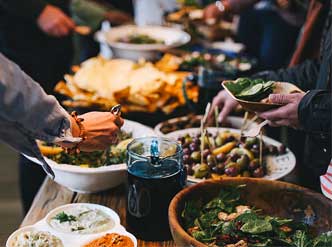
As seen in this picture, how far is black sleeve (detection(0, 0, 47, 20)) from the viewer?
8.45 ft

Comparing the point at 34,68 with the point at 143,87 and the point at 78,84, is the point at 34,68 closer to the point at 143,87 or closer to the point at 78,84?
the point at 78,84

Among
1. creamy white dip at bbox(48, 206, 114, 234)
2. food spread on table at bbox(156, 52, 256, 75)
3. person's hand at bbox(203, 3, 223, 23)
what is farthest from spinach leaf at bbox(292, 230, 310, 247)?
person's hand at bbox(203, 3, 223, 23)

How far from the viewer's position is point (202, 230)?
4.14 feet

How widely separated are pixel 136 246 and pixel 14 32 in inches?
66.7

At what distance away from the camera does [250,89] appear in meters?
1.49

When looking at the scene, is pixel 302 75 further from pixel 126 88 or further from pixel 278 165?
pixel 126 88

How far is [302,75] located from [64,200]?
821 mm

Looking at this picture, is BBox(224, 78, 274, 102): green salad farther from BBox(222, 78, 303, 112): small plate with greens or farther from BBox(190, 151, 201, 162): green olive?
BBox(190, 151, 201, 162): green olive

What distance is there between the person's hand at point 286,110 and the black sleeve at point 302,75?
38cm

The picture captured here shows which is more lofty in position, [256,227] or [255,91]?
[255,91]

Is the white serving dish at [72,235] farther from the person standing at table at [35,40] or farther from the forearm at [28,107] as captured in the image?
the person standing at table at [35,40]

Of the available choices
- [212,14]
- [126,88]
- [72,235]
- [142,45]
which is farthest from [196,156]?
[212,14]

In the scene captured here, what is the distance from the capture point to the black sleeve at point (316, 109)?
1.41 meters

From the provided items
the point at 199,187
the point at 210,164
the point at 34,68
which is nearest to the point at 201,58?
the point at 34,68
